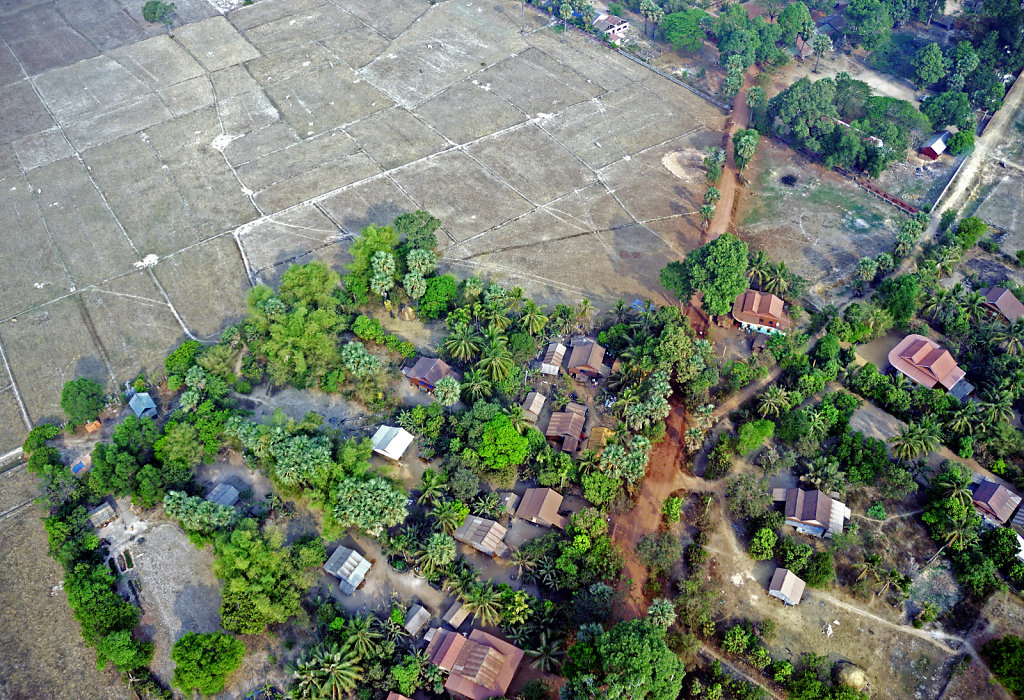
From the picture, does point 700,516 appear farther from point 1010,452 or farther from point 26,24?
point 26,24

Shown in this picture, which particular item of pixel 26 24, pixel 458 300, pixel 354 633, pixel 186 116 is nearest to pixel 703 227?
pixel 458 300

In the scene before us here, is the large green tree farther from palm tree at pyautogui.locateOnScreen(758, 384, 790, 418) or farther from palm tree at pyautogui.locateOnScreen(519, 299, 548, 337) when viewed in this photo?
palm tree at pyautogui.locateOnScreen(519, 299, 548, 337)

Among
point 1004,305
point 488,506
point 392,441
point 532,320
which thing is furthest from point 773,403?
point 392,441

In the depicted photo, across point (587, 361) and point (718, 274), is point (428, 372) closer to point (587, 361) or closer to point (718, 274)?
point (587, 361)

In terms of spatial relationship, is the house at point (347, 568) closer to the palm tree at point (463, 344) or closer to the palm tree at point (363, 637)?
the palm tree at point (363, 637)

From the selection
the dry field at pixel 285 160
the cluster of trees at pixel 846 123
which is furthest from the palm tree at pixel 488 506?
the cluster of trees at pixel 846 123

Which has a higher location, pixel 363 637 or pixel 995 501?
pixel 995 501

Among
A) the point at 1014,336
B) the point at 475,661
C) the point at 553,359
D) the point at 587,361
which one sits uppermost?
the point at 1014,336
